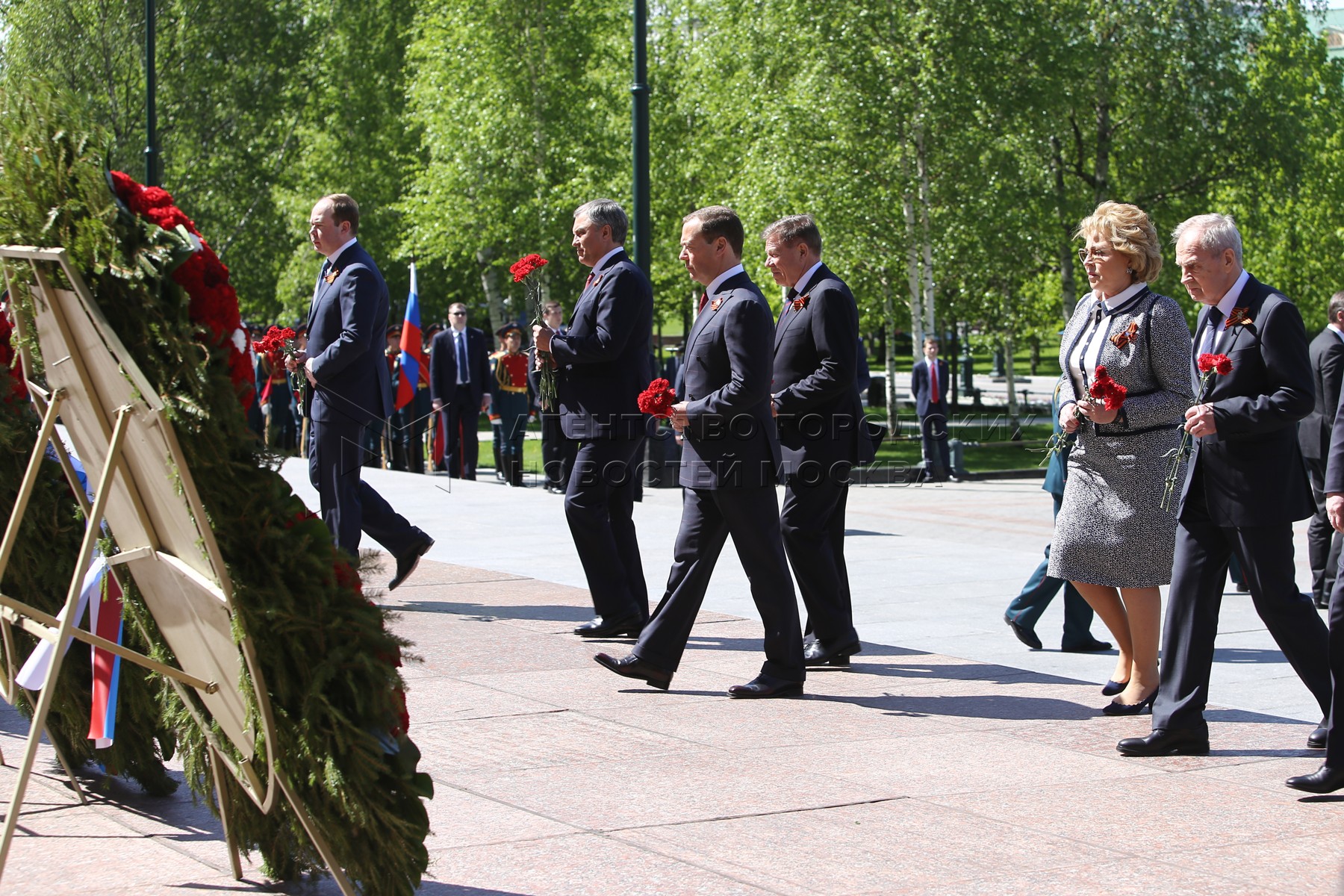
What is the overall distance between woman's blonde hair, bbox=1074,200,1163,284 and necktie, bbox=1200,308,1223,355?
37cm

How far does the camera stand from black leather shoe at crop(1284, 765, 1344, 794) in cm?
500

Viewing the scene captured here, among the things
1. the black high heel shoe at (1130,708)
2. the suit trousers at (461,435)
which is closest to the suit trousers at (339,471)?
the black high heel shoe at (1130,708)

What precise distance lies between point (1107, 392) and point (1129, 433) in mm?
317

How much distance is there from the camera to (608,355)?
784 cm

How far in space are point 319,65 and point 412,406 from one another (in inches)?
987

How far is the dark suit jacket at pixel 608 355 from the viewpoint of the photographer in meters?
7.83

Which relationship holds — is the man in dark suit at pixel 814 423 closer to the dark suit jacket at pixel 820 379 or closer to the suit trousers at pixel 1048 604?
the dark suit jacket at pixel 820 379

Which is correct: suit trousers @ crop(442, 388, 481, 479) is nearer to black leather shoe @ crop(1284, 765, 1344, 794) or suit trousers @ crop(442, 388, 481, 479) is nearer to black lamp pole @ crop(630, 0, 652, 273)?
black lamp pole @ crop(630, 0, 652, 273)

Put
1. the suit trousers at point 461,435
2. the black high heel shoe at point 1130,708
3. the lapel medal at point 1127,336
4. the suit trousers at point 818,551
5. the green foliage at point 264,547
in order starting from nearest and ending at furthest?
the green foliage at point 264,547 < the lapel medal at point 1127,336 < the black high heel shoe at point 1130,708 < the suit trousers at point 818,551 < the suit trousers at point 461,435

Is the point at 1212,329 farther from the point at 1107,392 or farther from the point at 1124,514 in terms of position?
the point at 1124,514

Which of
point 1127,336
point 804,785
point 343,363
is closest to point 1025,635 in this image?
point 1127,336

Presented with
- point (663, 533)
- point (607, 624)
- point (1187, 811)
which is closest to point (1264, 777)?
point (1187, 811)

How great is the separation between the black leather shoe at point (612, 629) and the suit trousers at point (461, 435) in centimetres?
1109

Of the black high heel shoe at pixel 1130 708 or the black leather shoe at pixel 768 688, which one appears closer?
the black high heel shoe at pixel 1130 708
